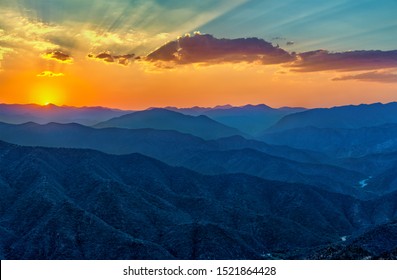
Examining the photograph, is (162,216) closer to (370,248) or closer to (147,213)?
(147,213)

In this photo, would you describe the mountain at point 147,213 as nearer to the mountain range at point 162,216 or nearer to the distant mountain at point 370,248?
the mountain range at point 162,216

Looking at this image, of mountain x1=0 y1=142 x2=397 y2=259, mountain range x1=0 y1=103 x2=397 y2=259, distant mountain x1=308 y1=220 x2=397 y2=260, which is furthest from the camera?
mountain x1=0 y1=142 x2=397 y2=259

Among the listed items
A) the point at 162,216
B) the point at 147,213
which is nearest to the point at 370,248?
the point at 162,216

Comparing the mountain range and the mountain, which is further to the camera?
the mountain

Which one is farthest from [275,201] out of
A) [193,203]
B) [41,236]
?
[41,236]

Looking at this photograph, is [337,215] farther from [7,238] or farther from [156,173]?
[7,238]

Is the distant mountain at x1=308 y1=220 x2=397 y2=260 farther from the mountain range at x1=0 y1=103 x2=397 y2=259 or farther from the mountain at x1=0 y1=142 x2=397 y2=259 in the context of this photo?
the mountain at x1=0 y1=142 x2=397 y2=259

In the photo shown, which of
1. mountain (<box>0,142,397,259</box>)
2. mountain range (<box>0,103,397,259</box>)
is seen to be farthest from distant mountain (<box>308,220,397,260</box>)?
mountain (<box>0,142,397,259</box>)

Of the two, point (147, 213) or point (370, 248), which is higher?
point (147, 213)
